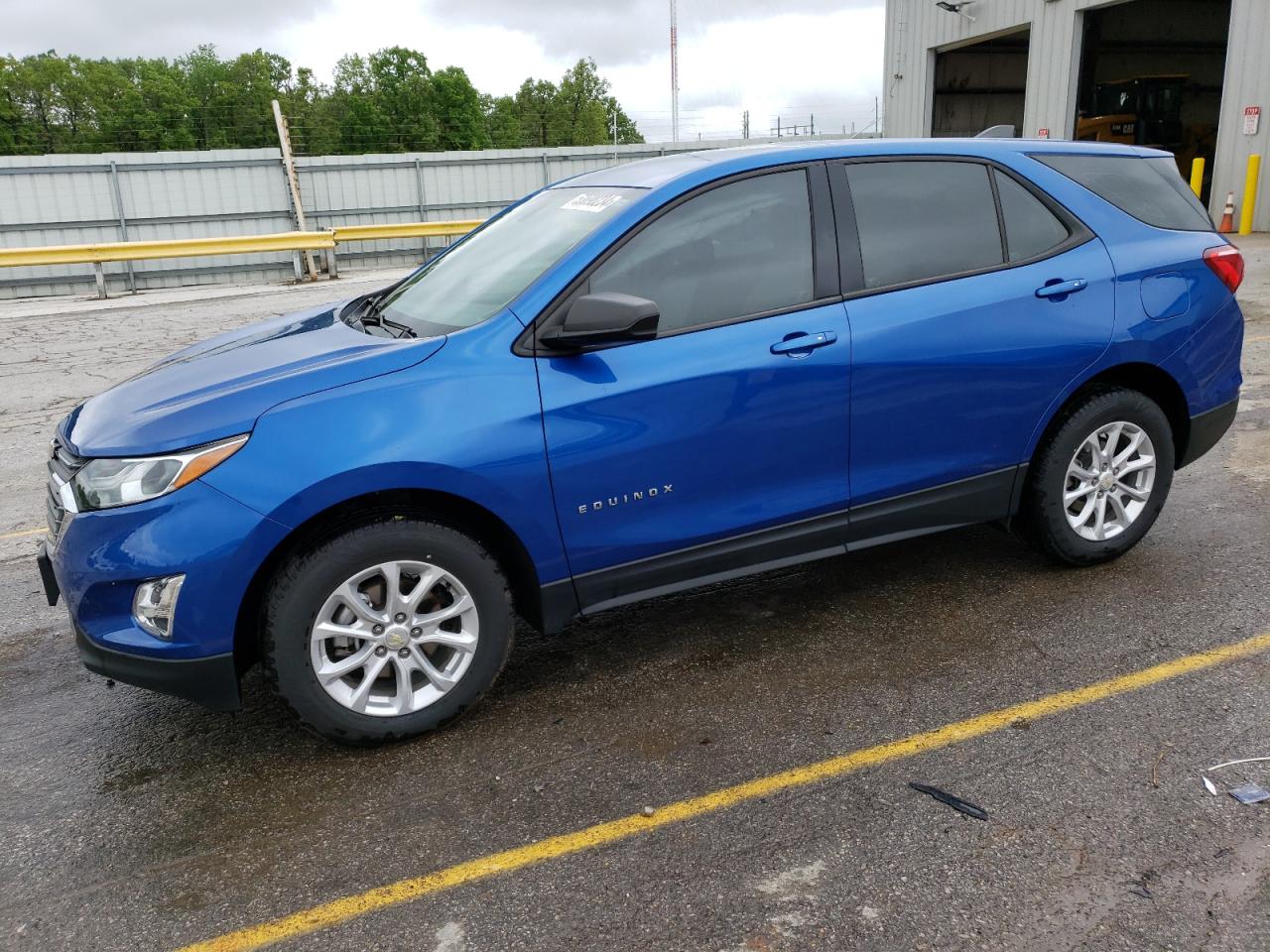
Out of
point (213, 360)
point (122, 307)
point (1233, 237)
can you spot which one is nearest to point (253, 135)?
point (122, 307)

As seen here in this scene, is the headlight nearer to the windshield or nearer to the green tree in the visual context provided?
the windshield

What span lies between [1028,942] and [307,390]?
7.82 feet

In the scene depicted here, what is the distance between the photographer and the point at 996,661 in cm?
366

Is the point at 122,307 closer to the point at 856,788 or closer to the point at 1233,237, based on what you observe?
the point at 856,788

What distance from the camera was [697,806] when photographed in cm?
288

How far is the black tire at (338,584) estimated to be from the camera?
2967 mm

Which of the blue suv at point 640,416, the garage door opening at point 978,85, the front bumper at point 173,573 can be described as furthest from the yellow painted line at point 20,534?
the garage door opening at point 978,85

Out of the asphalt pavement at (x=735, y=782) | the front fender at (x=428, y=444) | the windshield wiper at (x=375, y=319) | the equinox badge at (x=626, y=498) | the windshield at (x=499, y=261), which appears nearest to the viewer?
the asphalt pavement at (x=735, y=782)

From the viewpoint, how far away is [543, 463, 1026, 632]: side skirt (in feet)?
11.1

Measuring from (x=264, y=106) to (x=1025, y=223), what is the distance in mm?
84474

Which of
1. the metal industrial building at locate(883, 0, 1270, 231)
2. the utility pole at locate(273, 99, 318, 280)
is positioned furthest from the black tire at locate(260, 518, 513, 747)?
the utility pole at locate(273, 99, 318, 280)

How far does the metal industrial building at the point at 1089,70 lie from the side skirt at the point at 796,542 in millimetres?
17106

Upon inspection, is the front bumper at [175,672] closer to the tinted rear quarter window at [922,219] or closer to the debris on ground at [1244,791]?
the tinted rear quarter window at [922,219]

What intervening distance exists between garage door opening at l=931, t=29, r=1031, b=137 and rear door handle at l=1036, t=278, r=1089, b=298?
24.2 metres
